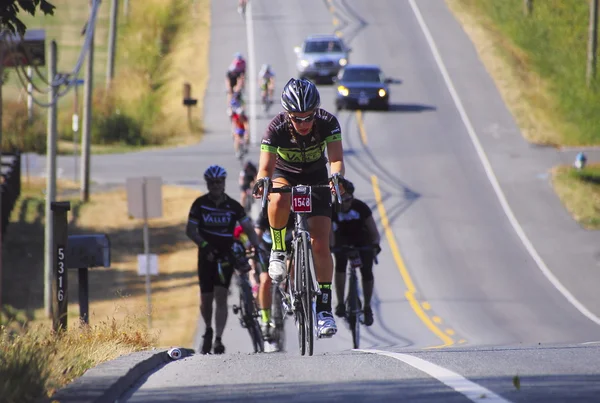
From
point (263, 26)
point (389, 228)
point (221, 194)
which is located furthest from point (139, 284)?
point (263, 26)

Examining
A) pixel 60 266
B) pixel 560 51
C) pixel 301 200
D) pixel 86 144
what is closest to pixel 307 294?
pixel 301 200

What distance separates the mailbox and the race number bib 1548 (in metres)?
2.26

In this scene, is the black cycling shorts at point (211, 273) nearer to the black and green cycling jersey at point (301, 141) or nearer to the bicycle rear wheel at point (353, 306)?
the bicycle rear wheel at point (353, 306)

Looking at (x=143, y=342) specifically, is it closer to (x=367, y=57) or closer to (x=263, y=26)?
(x=367, y=57)

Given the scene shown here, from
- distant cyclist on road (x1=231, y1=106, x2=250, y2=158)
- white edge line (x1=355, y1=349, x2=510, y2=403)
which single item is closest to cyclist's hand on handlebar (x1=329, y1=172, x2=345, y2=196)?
white edge line (x1=355, y1=349, x2=510, y2=403)

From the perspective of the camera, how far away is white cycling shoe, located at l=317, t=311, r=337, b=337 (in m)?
9.59

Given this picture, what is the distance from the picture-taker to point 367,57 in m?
54.8

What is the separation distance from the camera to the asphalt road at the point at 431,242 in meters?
7.69

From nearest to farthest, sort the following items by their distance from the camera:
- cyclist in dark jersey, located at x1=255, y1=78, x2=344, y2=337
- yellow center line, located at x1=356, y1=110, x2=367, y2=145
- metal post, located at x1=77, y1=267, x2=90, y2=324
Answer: cyclist in dark jersey, located at x1=255, y1=78, x2=344, y2=337 → metal post, located at x1=77, y1=267, x2=90, y2=324 → yellow center line, located at x1=356, y1=110, x2=367, y2=145

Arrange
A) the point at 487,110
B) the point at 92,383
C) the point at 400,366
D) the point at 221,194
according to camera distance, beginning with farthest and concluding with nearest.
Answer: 1. the point at 487,110
2. the point at 221,194
3. the point at 400,366
4. the point at 92,383

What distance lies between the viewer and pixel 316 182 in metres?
10.1

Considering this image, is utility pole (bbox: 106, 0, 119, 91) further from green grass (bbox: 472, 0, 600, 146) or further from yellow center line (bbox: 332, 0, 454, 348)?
yellow center line (bbox: 332, 0, 454, 348)

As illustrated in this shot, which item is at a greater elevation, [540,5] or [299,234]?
[540,5]

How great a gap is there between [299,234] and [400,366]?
1.95 m
